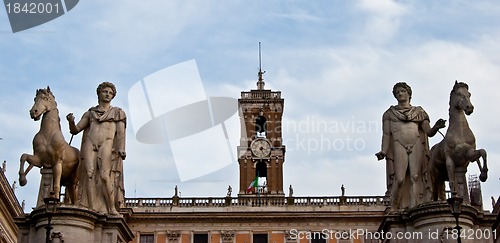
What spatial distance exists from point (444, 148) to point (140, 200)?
187 ft

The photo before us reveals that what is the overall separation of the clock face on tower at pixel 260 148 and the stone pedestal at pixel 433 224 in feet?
214

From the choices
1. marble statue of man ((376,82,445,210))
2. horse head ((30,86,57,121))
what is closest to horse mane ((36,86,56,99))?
horse head ((30,86,57,121))

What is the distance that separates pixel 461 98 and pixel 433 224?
3940 millimetres

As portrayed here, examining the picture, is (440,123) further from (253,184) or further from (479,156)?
(253,184)

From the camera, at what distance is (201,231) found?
257ft

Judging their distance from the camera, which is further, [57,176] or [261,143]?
[261,143]

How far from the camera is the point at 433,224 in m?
23.4

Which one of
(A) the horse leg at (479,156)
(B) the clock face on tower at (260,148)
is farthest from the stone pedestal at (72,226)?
(B) the clock face on tower at (260,148)

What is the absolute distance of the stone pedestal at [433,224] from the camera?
2330 cm

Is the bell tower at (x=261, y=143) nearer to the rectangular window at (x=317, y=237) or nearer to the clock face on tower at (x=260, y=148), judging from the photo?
the clock face on tower at (x=260, y=148)

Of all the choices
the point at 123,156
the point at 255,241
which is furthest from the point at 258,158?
the point at 123,156

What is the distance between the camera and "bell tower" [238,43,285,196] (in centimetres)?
8838

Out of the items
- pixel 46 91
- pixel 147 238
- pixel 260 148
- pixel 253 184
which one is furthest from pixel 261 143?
pixel 46 91

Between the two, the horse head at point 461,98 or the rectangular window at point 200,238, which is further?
the rectangular window at point 200,238
